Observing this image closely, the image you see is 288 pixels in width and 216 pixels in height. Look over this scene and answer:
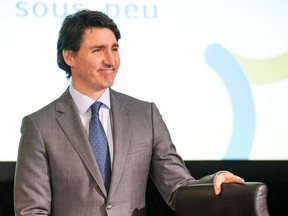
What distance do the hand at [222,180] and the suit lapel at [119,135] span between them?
0.39 metres

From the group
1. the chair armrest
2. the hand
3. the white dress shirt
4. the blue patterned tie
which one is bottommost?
the chair armrest

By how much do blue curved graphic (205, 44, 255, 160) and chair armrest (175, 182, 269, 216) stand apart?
0.89m

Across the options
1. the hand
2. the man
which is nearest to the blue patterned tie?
the man

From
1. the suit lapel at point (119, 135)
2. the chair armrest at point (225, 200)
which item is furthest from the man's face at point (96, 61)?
the chair armrest at point (225, 200)

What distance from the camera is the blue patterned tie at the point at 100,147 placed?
247cm

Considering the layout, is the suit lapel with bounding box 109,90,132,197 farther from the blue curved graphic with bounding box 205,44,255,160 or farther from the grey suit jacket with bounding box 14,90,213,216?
the blue curved graphic with bounding box 205,44,255,160

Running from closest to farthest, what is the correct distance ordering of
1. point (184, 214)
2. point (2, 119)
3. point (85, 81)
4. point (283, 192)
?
point (184, 214) < point (85, 81) < point (2, 119) < point (283, 192)

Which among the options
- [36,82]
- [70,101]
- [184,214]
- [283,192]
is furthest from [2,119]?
[283,192]

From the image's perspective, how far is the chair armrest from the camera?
7.07 feet

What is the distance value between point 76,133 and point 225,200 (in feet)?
2.18

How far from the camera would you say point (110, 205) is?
243cm

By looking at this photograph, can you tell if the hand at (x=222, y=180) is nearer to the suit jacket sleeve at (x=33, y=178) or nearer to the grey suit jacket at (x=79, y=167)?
the grey suit jacket at (x=79, y=167)

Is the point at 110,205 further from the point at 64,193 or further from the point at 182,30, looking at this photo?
the point at 182,30

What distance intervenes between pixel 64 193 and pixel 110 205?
19 cm
